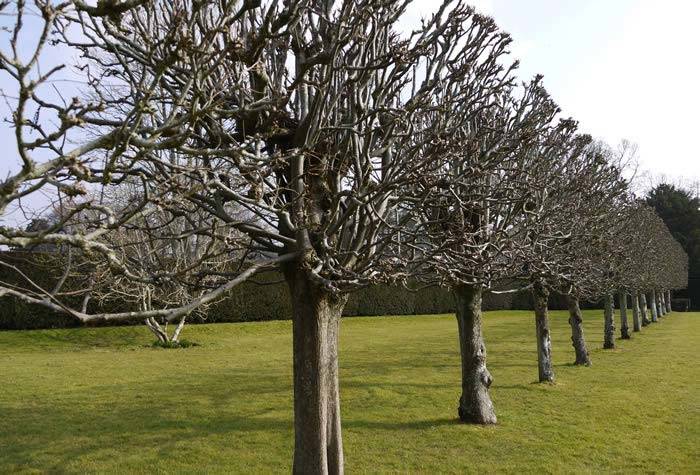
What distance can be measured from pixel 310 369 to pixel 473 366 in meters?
4.36

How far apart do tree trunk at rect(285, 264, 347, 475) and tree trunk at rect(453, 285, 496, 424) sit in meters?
4.06

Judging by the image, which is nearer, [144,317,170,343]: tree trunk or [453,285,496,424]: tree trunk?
[453,285,496,424]: tree trunk

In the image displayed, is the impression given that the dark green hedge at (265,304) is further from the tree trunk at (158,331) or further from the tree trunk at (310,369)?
the tree trunk at (310,369)

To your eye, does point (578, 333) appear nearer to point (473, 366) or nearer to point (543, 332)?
point (543, 332)

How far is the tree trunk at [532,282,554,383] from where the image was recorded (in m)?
13.2

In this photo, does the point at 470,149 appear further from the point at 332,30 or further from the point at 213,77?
the point at 213,77

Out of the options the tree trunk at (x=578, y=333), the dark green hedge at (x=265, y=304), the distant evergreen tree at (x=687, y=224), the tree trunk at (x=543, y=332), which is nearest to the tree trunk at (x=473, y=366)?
the dark green hedge at (x=265, y=304)

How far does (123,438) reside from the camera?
8922 millimetres

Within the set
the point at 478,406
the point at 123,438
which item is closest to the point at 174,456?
the point at 123,438

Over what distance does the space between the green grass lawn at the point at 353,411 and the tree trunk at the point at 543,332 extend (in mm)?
384

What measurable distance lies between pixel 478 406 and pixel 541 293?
14.2ft

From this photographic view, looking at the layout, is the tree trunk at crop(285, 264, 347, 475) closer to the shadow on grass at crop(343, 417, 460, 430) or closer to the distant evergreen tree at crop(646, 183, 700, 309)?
the shadow on grass at crop(343, 417, 460, 430)

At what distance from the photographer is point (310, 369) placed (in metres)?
6.44

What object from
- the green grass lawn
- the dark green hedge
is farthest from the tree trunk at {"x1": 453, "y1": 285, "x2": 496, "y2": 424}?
the dark green hedge
